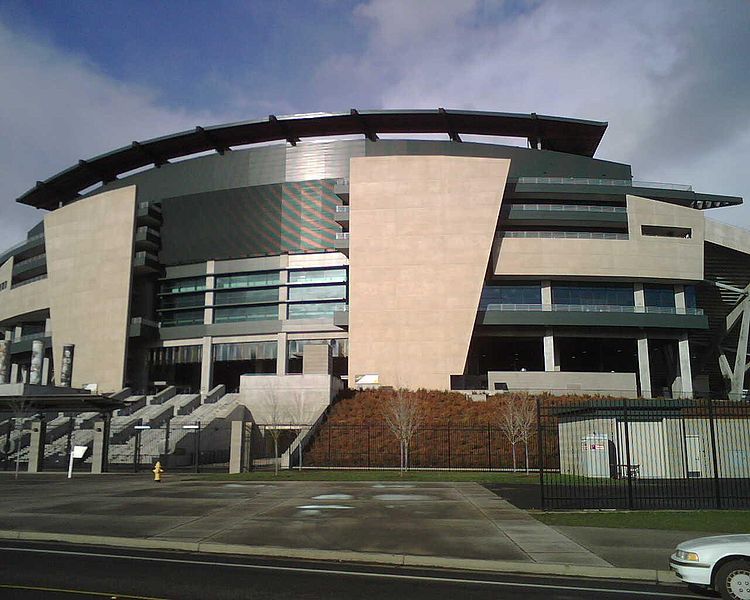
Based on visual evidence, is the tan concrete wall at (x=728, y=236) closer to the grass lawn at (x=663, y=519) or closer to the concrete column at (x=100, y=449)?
the grass lawn at (x=663, y=519)

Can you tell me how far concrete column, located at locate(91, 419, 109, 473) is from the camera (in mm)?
37219

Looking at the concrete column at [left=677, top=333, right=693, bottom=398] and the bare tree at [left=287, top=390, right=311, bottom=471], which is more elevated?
the concrete column at [left=677, top=333, right=693, bottom=398]

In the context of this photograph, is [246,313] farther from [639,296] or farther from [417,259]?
[639,296]

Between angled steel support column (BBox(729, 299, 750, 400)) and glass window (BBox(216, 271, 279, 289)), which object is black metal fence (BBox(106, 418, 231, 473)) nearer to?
glass window (BBox(216, 271, 279, 289))

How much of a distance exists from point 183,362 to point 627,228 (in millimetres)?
53599

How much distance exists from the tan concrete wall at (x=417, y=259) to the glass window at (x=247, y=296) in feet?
51.5

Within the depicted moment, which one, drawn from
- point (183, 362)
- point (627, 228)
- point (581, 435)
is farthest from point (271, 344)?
point (581, 435)

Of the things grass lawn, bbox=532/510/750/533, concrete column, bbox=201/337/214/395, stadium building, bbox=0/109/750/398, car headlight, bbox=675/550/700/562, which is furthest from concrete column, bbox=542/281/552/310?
car headlight, bbox=675/550/700/562

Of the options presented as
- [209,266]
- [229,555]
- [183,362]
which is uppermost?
[209,266]

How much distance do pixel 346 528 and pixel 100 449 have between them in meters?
25.7

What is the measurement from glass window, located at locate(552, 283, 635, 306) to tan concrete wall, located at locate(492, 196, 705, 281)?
2.54 meters

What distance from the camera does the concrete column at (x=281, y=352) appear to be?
75406 millimetres

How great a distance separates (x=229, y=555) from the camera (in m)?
13.8

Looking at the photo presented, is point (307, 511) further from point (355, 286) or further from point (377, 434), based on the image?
point (355, 286)
